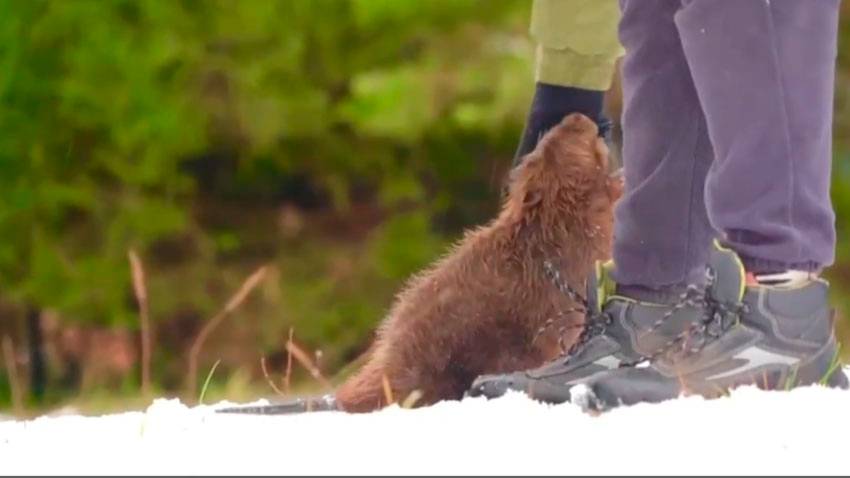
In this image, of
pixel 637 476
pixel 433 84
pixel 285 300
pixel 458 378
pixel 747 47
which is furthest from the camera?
pixel 285 300

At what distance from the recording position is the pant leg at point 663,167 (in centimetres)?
189

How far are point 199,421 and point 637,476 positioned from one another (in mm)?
603

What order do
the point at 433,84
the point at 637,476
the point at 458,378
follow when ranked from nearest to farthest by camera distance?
the point at 637,476 → the point at 458,378 → the point at 433,84

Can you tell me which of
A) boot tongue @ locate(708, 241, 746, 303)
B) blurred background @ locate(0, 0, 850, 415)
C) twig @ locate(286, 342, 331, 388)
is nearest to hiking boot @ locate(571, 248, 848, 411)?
boot tongue @ locate(708, 241, 746, 303)

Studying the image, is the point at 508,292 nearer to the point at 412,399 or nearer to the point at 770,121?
the point at 412,399

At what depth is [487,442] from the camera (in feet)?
4.83

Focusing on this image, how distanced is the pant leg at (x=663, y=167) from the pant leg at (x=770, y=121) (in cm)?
16

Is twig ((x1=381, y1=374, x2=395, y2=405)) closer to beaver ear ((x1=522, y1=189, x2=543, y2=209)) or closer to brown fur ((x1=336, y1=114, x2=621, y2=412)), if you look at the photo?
brown fur ((x1=336, y1=114, x2=621, y2=412))

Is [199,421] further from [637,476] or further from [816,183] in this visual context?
[816,183]

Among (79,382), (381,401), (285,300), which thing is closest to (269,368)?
(285,300)

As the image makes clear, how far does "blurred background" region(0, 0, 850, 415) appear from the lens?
6172 millimetres

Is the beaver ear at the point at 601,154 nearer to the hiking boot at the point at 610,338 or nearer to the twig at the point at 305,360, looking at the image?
the hiking boot at the point at 610,338

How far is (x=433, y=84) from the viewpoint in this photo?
6086 mm

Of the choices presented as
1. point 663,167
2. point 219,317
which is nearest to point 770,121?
point 663,167
